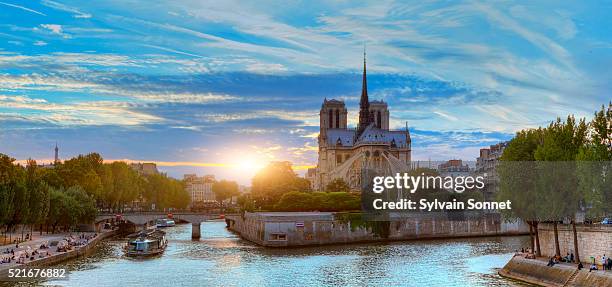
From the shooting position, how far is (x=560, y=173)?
4712 cm

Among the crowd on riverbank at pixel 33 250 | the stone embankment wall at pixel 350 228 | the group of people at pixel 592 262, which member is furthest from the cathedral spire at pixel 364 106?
the group of people at pixel 592 262

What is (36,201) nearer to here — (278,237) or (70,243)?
(70,243)

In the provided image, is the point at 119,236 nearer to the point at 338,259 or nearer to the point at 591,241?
the point at 338,259

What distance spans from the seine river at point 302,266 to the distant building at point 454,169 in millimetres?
92142

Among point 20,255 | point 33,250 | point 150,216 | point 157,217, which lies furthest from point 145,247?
point 150,216

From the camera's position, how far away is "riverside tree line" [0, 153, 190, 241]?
69.4 meters

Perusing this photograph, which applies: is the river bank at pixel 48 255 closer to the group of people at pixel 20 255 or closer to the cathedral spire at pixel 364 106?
the group of people at pixel 20 255

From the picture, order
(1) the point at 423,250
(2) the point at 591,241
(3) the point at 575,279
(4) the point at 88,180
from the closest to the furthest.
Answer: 1. (3) the point at 575,279
2. (2) the point at 591,241
3. (1) the point at 423,250
4. (4) the point at 88,180

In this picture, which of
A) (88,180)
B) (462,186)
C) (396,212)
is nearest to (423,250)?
(396,212)

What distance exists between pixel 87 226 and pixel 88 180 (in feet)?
41.8

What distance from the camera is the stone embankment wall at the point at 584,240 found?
44.4 m

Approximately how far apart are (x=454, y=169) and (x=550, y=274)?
139104mm

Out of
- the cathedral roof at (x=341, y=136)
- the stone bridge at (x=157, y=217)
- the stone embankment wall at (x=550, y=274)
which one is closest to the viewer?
the stone embankment wall at (x=550, y=274)

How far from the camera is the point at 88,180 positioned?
4316 inches
